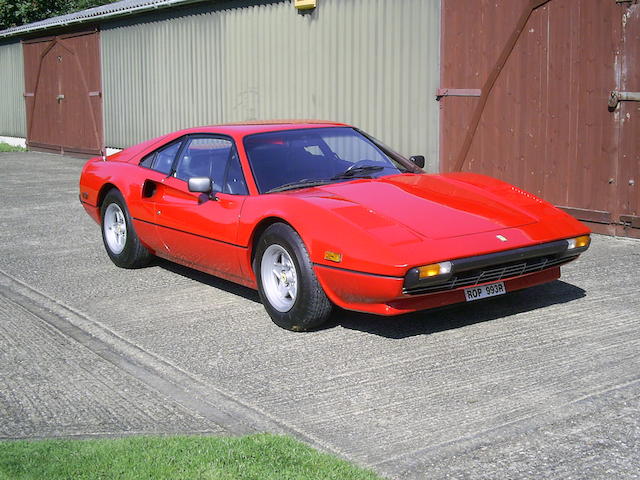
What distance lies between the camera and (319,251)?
591 centimetres

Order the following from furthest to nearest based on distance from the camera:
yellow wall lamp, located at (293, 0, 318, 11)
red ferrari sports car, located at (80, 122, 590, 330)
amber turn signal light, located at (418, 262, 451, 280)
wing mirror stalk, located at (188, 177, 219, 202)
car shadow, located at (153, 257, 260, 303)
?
yellow wall lamp, located at (293, 0, 318, 11) → car shadow, located at (153, 257, 260, 303) → wing mirror stalk, located at (188, 177, 219, 202) → red ferrari sports car, located at (80, 122, 590, 330) → amber turn signal light, located at (418, 262, 451, 280)

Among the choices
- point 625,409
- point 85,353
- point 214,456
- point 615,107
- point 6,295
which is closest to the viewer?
point 214,456

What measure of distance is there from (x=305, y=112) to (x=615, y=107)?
6.15 m

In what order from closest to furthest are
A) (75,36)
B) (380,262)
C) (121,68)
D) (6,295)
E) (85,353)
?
(380,262), (85,353), (6,295), (121,68), (75,36)

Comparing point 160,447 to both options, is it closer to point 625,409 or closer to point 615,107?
point 625,409

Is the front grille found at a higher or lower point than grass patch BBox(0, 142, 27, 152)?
lower

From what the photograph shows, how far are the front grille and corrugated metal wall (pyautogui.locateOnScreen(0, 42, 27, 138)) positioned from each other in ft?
73.5

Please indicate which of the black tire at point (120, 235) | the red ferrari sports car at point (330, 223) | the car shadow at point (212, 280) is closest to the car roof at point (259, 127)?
the red ferrari sports car at point (330, 223)

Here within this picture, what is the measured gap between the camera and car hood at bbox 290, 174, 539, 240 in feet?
19.5

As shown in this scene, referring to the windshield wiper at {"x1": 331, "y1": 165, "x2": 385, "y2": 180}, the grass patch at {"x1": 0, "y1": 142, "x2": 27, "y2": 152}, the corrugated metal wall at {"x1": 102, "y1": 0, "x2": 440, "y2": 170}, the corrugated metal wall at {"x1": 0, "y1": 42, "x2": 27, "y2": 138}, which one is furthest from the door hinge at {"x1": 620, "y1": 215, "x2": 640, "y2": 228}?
the corrugated metal wall at {"x1": 0, "y1": 42, "x2": 27, "y2": 138}

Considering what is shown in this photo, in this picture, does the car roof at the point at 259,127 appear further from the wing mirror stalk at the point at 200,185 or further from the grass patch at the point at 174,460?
the grass patch at the point at 174,460

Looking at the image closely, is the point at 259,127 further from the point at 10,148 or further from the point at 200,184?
the point at 10,148

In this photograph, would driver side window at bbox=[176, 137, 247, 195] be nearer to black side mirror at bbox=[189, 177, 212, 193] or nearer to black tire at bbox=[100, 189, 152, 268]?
black side mirror at bbox=[189, 177, 212, 193]

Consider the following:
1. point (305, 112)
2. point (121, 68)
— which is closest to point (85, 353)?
point (305, 112)
